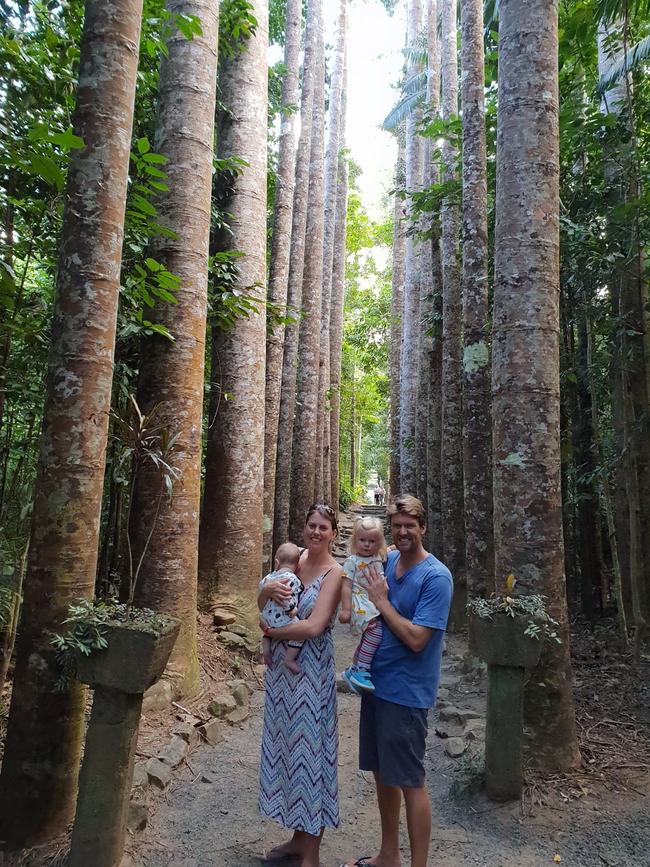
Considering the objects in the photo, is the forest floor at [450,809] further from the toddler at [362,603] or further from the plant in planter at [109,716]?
the toddler at [362,603]

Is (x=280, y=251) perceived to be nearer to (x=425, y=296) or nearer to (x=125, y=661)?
(x=425, y=296)

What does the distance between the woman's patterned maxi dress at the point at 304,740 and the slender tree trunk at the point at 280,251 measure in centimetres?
532

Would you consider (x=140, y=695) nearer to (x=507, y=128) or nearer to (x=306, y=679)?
(x=306, y=679)

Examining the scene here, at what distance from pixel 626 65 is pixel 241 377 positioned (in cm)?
521

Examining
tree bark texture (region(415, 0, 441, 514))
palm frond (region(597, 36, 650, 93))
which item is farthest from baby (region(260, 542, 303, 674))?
tree bark texture (region(415, 0, 441, 514))

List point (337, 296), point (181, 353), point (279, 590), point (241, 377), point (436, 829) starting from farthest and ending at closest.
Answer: point (337, 296), point (241, 377), point (181, 353), point (436, 829), point (279, 590)

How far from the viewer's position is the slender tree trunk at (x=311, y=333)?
12.0m

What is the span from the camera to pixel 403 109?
17125 millimetres

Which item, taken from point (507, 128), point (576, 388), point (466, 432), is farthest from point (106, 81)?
point (576, 388)

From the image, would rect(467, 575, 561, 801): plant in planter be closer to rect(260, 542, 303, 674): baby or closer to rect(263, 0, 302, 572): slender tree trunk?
rect(260, 542, 303, 674): baby

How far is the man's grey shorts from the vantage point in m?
2.66

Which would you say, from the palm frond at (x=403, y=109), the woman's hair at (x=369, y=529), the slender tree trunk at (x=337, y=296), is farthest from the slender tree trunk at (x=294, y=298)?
the woman's hair at (x=369, y=529)

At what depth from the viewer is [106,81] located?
2969 mm

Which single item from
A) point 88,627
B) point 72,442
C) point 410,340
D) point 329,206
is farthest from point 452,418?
point 329,206
